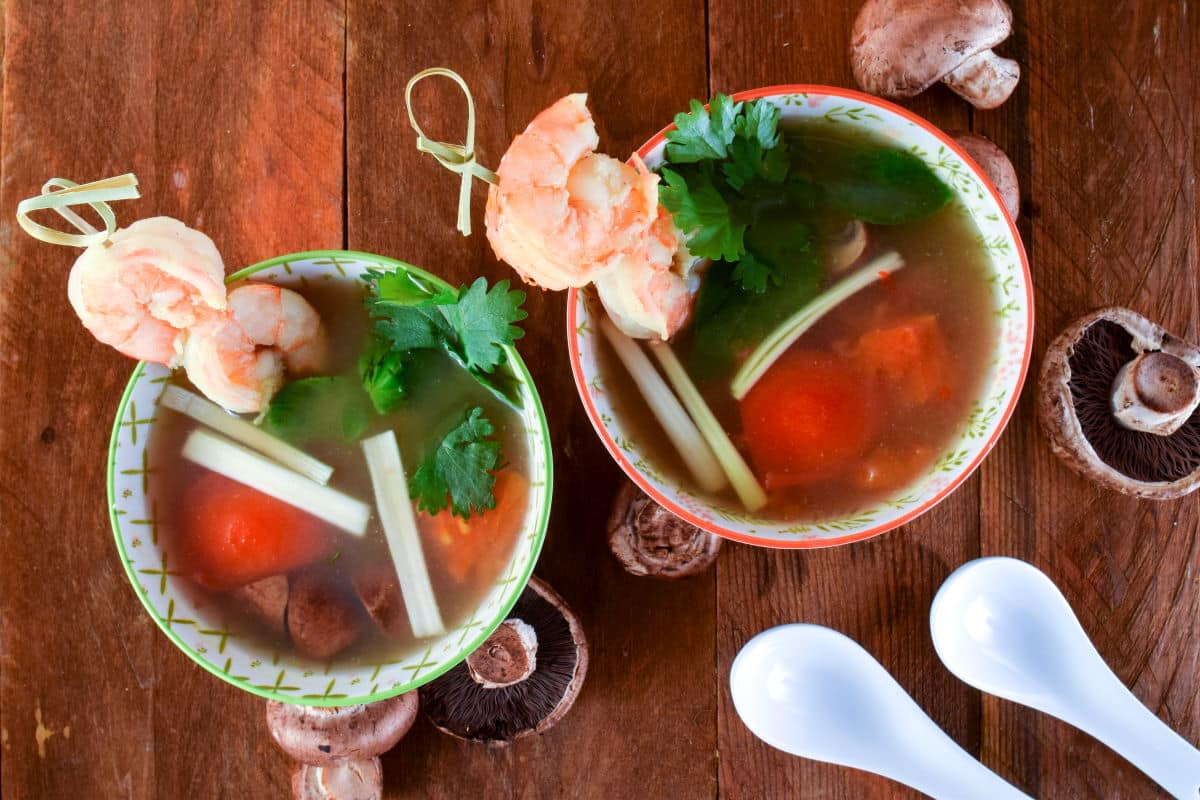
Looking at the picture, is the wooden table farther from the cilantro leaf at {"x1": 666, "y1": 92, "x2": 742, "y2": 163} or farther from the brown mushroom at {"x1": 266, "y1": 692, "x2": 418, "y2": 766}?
the cilantro leaf at {"x1": 666, "y1": 92, "x2": 742, "y2": 163}

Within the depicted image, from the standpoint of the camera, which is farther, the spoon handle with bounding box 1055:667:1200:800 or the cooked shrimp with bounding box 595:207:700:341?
the spoon handle with bounding box 1055:667:1200:800

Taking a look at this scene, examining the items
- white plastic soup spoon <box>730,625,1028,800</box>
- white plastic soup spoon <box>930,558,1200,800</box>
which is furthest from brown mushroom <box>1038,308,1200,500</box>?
white plastic soup spoon <box>730,625,1028,800</box>

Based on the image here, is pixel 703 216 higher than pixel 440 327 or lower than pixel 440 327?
higher

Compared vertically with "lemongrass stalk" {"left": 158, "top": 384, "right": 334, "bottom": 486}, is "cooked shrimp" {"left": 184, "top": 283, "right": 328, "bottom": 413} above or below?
above

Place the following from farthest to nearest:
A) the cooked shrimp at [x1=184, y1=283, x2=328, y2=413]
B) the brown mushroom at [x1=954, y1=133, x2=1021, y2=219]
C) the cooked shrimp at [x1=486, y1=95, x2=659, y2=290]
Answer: the brown mushroom at [x1=954, y1=133, x2=1021, y2=219] < the cooked shrimp at [x1=184, y1=283, x2=328, y2=413] < the cooked shrimp at [x1=486, y1=95, x2=659, y2=290]

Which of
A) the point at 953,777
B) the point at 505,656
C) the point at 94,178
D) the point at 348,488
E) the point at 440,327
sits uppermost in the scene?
the point at 94,178

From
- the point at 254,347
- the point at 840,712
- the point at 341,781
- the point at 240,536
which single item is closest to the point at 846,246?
the point at 840,712

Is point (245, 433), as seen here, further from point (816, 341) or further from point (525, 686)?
point (816, 341)
